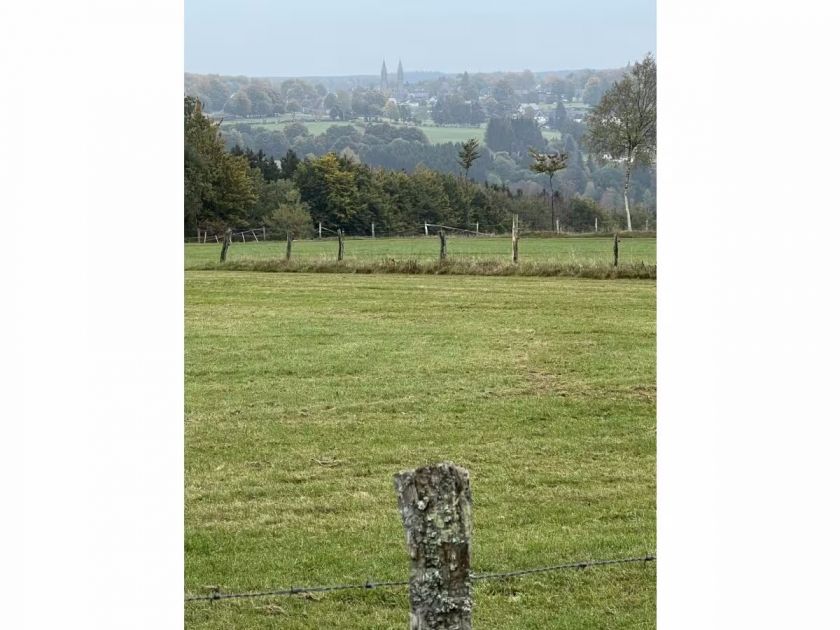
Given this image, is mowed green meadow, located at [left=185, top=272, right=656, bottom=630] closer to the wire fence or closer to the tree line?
the wire fence

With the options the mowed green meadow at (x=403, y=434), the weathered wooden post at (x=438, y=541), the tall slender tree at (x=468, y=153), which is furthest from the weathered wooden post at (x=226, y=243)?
the weathered wooden post at (x=438, y=541)

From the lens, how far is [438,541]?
1.53m

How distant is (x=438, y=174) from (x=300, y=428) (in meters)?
4.08

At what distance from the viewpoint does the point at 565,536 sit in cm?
400

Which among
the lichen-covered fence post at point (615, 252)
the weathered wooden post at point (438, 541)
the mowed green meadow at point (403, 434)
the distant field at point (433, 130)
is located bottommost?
the mowed green meadow at point (403, 434)

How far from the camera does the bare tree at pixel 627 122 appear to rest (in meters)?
10.6

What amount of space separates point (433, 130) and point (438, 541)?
9452 mm

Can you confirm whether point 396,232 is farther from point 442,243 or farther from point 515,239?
point 515,239

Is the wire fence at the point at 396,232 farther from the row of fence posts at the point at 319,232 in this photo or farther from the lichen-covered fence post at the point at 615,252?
the lichen-covered fence post at the point at 615,252

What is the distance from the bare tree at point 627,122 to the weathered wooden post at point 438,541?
9.14 meters

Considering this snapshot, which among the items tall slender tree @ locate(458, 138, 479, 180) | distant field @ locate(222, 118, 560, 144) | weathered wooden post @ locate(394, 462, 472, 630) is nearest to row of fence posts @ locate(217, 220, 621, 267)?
tall slender tree @ locate(458, 138, 479, 180)
